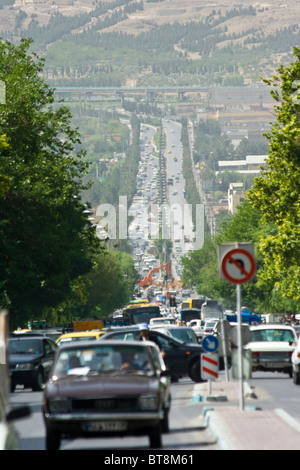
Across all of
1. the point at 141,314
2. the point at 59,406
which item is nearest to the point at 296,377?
the point at 59,406

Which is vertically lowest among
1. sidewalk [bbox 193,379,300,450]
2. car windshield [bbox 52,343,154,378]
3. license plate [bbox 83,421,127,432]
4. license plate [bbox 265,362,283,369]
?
license plate [bbox 265,362,283,369]

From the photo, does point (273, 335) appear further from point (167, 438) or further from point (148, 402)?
point (148, 402)

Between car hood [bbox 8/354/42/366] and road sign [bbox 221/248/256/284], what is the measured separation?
39.1ft

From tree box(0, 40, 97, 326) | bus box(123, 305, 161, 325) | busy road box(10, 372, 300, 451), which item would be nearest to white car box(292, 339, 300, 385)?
busy road box(10, 372, 300, 451)

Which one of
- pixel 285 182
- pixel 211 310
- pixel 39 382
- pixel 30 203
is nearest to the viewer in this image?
pixel 39 382

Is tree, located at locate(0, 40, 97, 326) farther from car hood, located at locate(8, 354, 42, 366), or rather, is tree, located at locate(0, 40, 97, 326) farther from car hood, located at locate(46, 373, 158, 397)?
car hood, located at locate(46, 373, 158, 397)

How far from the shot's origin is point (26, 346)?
31547 mm

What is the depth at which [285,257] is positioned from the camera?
4416 cm

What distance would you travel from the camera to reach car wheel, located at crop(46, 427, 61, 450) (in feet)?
47.3

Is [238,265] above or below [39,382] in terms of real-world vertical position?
above

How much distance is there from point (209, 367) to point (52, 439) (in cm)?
1037

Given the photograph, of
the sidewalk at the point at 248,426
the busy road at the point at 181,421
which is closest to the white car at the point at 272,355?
the busy road at the point at 181,421

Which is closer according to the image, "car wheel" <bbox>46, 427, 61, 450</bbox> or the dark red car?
the dark red car
